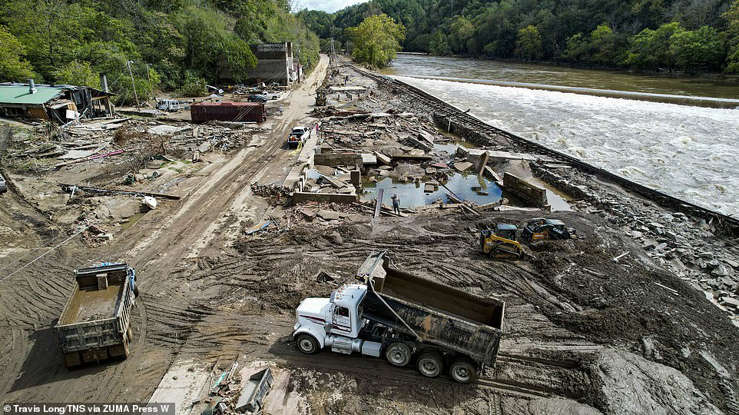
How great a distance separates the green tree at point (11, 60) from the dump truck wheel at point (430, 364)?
Answer: 151 ft

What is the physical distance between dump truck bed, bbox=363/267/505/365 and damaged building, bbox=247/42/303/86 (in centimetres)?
5717

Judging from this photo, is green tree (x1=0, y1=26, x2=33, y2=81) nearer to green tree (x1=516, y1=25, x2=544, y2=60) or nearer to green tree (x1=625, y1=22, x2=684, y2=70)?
green tree (x1=625, y1=22, x2=684, y2=70)

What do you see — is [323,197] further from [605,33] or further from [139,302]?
[605,33]

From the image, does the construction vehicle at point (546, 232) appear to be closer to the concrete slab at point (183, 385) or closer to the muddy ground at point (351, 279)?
the muddy ground at point (351, 279)

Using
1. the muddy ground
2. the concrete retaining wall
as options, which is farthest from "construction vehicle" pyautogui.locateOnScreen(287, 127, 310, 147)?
the concrete retaining wall

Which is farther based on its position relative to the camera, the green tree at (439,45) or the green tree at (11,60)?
the green tree at (439,45)

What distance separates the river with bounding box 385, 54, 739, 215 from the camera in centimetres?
2639

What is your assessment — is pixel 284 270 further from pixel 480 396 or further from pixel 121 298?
pixel 480 396

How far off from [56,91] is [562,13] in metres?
113

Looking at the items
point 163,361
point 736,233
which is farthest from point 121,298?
point 736,233

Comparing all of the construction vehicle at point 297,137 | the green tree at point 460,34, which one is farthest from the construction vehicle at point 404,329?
the green tree at point 460,34

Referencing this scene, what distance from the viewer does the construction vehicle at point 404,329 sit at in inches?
369

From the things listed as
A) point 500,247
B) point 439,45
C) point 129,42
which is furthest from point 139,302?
point 439,45

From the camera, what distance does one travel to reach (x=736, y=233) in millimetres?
17672
